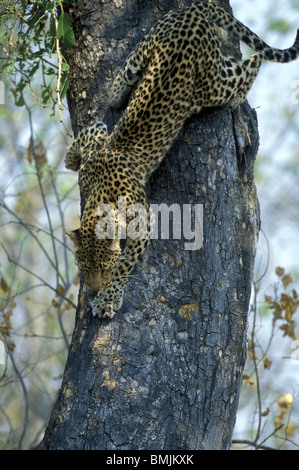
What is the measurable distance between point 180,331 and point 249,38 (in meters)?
3.17

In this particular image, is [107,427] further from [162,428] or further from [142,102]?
[142,102]

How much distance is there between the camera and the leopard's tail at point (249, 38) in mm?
6145

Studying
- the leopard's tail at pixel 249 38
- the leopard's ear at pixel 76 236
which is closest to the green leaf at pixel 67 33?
the leopard's tail at pixel 249 38

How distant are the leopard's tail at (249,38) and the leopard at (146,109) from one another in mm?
55

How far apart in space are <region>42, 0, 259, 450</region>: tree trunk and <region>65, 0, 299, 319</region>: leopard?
20 cm

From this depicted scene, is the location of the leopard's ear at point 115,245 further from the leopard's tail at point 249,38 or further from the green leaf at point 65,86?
the leopard's tail at point 249,38

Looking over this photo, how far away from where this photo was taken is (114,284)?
5.81m

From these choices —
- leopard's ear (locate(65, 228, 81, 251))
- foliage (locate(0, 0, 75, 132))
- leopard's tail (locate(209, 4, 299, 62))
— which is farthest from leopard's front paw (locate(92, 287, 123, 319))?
leopard's tail (locate(209, 4, 299, 62))

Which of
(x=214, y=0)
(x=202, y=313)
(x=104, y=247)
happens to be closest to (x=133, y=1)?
(x=214, y=0)

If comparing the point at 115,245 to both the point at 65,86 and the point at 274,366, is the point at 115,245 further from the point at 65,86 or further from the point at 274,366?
the point at 274,366

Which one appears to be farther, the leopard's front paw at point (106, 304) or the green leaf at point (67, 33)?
the green leaf at point (67, 33)

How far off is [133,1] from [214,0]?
0.84m

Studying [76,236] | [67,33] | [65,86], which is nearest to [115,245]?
[76,236]

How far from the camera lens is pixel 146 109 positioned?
5.86 metres
